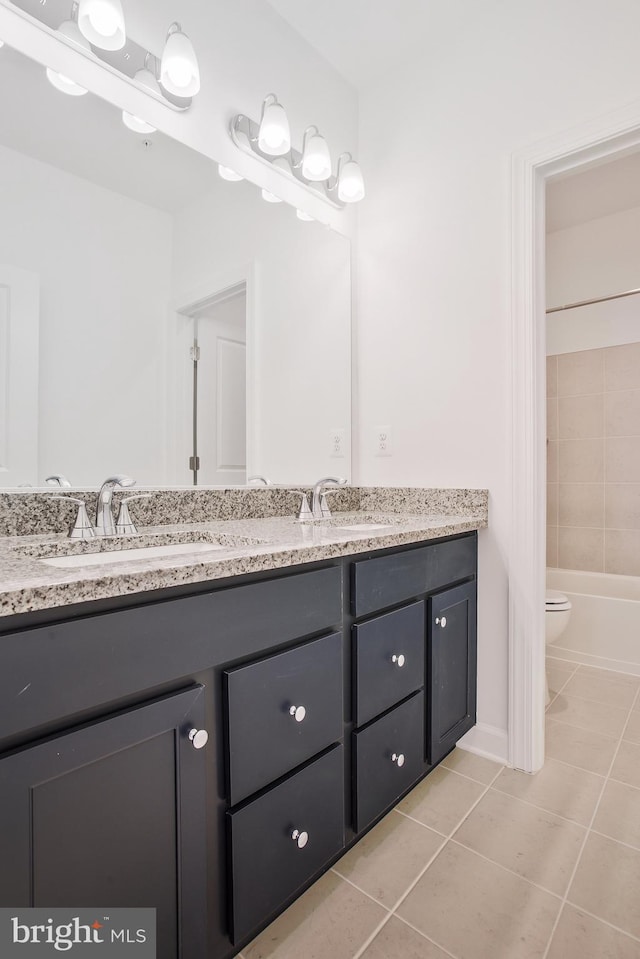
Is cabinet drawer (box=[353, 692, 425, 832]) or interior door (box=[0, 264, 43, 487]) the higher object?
interior door (box=[0, 264, 43, 487])

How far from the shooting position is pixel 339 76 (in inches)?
78.2

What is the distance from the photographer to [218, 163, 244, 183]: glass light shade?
5.11 feet

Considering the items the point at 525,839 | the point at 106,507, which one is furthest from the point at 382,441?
the point at 525,839

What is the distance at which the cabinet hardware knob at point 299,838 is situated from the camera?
3.23ft

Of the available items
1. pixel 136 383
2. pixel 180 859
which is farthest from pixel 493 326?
pixel 180 859

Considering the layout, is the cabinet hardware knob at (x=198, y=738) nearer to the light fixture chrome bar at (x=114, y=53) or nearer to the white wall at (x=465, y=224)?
the white wall at (x=465, y=224)

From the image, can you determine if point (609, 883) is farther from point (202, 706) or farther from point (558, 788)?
point (202, 706)

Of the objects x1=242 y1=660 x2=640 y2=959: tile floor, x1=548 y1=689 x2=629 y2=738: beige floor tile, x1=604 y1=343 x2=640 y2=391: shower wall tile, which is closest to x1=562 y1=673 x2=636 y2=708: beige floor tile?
x1=548 y1=689 x2=629 y2=738: beige floor tile

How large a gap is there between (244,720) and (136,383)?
924 mm

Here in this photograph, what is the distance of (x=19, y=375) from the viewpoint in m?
1.16

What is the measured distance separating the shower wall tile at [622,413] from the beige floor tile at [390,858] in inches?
98.8

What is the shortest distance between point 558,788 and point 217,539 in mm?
1286

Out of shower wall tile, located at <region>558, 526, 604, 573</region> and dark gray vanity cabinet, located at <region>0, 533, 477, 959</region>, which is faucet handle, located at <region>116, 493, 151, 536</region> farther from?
shower wall tile, located at <region>558, 526, 604, 573</region>

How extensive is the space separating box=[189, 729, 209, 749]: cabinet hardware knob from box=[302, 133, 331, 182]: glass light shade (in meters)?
1.82
